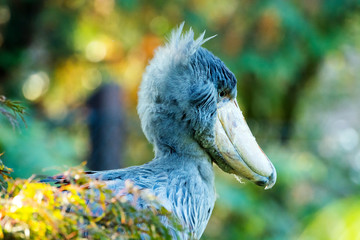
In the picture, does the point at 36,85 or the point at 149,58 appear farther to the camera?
the point at 36,85

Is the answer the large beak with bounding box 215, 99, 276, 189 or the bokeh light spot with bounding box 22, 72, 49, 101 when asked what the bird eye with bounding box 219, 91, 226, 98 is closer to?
the large beak with bounding box 215, 99, 276, 189

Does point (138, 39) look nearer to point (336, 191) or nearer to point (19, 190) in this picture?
point (336, 191)

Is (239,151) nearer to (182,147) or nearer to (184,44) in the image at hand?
(182,147)

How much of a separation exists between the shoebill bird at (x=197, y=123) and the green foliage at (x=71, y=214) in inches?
40.6

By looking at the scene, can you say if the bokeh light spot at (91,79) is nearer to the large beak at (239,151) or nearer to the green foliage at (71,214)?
the large beak at (239,151)

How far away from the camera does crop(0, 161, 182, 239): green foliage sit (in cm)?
130

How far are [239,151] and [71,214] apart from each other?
1.30 meters

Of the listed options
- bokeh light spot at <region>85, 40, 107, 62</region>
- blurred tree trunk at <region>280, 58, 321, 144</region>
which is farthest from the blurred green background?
blurred tree trunk at <region>280, 58, 321, 144</region>

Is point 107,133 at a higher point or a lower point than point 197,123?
higher

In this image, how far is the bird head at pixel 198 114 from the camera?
250cm

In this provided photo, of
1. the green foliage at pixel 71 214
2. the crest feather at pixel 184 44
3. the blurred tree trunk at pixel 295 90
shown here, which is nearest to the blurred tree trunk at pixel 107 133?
the blurred tree trunk at pixel 295 90

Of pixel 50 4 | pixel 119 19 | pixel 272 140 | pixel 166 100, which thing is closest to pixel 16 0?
pixel 50 4

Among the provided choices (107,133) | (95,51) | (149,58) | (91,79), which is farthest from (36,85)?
(149,58)

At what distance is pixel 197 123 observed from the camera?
2.49 meters
